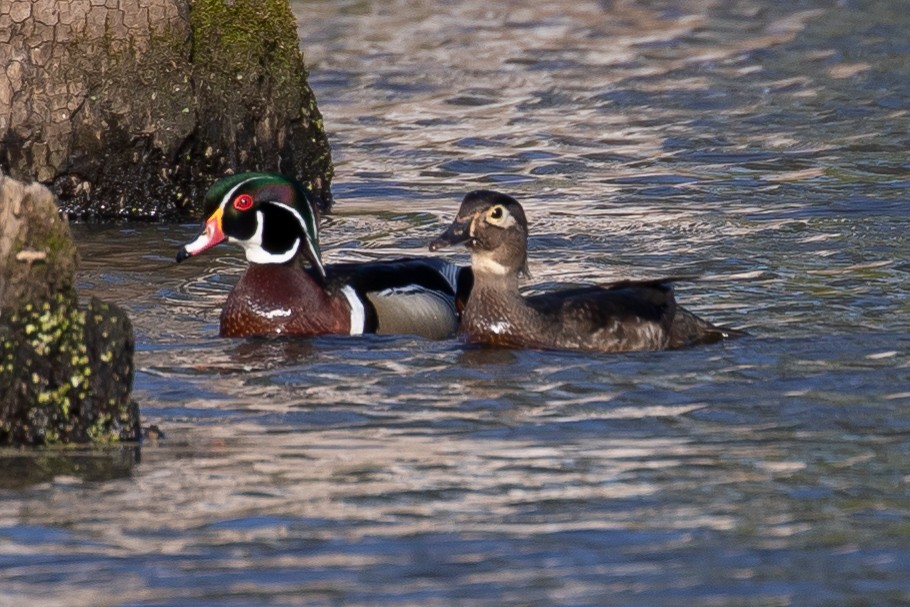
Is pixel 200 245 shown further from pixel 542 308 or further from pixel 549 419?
pixel 549 419

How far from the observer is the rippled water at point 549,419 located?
5.93 m

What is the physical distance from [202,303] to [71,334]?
3561 mm

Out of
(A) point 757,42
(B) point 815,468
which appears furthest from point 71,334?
(A) point 757,42

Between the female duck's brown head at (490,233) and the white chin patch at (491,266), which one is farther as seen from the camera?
the white chin patch at (491,266)

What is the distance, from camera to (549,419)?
25.5 feet

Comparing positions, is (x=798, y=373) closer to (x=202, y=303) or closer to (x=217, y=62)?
(x=202, y=303)

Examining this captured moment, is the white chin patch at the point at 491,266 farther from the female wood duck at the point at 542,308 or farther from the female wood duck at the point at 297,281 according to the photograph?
the female wood duck at the point at 297,281

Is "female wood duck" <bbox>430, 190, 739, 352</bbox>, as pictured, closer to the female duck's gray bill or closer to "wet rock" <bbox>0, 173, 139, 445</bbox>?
the female duck's gray bill

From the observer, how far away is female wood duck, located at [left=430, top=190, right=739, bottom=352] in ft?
30.3

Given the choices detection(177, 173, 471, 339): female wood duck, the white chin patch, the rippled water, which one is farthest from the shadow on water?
the white chin patch

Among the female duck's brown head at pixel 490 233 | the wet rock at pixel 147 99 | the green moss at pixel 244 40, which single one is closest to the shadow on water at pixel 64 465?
the female duck's brown head at pixel 490 233

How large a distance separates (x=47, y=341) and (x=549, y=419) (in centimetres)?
207

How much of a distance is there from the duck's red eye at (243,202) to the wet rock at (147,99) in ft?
8.95

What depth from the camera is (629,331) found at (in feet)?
30.3
